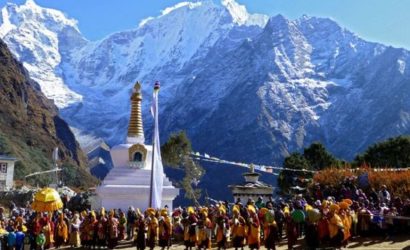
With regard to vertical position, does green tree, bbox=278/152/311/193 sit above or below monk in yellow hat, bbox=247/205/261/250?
above

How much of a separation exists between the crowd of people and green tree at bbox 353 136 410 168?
1412 inches

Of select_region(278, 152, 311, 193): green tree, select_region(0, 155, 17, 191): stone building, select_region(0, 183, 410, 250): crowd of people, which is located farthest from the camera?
select_region(0, 155, 17, 191): stone building

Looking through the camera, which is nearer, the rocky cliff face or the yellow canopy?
the yellow canopy

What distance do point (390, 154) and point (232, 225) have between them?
46.0 meters

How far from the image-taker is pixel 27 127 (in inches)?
4747

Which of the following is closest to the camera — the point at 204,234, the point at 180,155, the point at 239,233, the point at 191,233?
the point at 239,233

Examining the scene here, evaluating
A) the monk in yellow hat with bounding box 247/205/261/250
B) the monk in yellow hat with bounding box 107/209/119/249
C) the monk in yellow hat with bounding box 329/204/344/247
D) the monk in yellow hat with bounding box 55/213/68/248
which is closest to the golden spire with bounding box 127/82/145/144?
the monk in yellow hat with bounding box 55/213/68/248

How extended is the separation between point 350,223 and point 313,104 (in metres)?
158

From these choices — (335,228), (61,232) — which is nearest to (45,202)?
(61,232)

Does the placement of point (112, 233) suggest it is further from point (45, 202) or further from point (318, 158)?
point (318, 158)

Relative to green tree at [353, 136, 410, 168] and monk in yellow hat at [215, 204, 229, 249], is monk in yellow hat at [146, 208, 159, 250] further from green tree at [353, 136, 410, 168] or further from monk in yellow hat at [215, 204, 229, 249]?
green tree at [353, 136, 410, 168]

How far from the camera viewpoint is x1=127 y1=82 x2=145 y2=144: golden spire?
40.6m

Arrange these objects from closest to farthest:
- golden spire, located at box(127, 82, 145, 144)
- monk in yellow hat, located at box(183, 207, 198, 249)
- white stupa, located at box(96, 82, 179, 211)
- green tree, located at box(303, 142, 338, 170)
Answer: monk in yellow hat, located at box(183, 207, 198, 249)
white stupa, located at box(96, 82, 179, 211)
golden spire, located at box(127, 82, 145, 144)
green tree, located at box(303, 142, 338, 170)

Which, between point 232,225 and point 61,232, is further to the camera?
point 61,232
